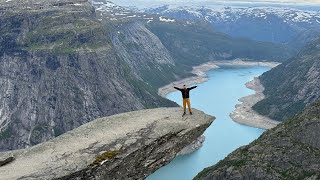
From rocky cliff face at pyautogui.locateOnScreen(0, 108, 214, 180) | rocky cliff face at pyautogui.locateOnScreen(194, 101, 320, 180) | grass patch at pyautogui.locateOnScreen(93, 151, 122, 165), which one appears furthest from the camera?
rocky cliff face at pyautogui.locateOnScreen(194, 101, 320, 180)

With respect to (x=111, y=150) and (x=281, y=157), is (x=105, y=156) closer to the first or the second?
(x=111, y=150)

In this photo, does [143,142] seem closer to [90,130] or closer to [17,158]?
[90,130]

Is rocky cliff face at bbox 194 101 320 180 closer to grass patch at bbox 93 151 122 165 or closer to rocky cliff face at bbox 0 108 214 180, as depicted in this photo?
rocky cliff face at bbox 0 108 214 180

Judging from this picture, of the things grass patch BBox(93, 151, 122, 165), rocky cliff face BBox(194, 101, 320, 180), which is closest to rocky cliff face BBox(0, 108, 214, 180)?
grass patch BBox(93, 151, 122, 165)

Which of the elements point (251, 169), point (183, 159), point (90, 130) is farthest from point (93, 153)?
point (183, 159)

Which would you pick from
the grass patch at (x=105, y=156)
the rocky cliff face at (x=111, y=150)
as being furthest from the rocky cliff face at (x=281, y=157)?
the grass patch at (x=105, y=156)

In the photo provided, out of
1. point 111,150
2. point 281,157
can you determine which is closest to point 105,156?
point 111,150
